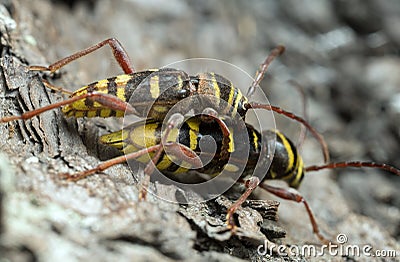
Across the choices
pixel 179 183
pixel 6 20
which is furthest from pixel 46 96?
pixel 179 183

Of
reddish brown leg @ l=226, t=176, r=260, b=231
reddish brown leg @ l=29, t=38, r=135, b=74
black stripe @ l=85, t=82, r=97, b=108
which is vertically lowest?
reddish brown leg @ l=226, t=176, r=260, b=231

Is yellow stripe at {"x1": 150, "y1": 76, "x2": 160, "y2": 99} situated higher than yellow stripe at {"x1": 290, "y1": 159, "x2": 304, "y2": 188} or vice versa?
yellow stripe at {"x1": 290, "y1": 159, "x2": 304, "y2": 188}

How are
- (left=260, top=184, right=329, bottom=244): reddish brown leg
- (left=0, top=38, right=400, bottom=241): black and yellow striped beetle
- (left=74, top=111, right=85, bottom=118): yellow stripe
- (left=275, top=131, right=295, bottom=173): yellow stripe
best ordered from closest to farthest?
(left=0, top=38, right=400, bottom=241): black and yellow striped beetle → (left=74, top=111, right=85, bottom=118): yellow stripe → (left=260, top=184, right=329, bottom=244): reddish brown leg → (left=275, top=131, right=295, bottom=173): yellow stripe

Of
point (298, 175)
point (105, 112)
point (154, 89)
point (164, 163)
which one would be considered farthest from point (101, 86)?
point (298, 175)

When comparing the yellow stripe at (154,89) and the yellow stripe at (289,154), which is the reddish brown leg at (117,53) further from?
the yellow stripe at (289,154)

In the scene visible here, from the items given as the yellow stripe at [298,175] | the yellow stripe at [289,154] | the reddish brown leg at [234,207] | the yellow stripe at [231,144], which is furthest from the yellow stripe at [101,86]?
the yellow stripe at [298,175]

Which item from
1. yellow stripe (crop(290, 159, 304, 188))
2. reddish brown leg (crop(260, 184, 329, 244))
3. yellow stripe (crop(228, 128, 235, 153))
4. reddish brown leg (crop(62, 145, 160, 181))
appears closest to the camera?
reddish brown leg (crop(62, 145, 160, 181))

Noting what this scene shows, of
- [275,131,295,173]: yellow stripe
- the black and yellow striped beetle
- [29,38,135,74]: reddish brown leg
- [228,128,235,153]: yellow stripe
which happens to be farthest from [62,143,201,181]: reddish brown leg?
[275,131,295,173]: yellow stripe

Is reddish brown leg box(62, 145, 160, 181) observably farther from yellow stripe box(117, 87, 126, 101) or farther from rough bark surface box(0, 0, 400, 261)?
yellow stripe box(117, 87, 126, 101)

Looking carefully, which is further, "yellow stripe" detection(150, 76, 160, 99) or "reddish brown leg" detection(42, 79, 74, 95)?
"reddish brown leg" detection(42, 79, 74, 95)
